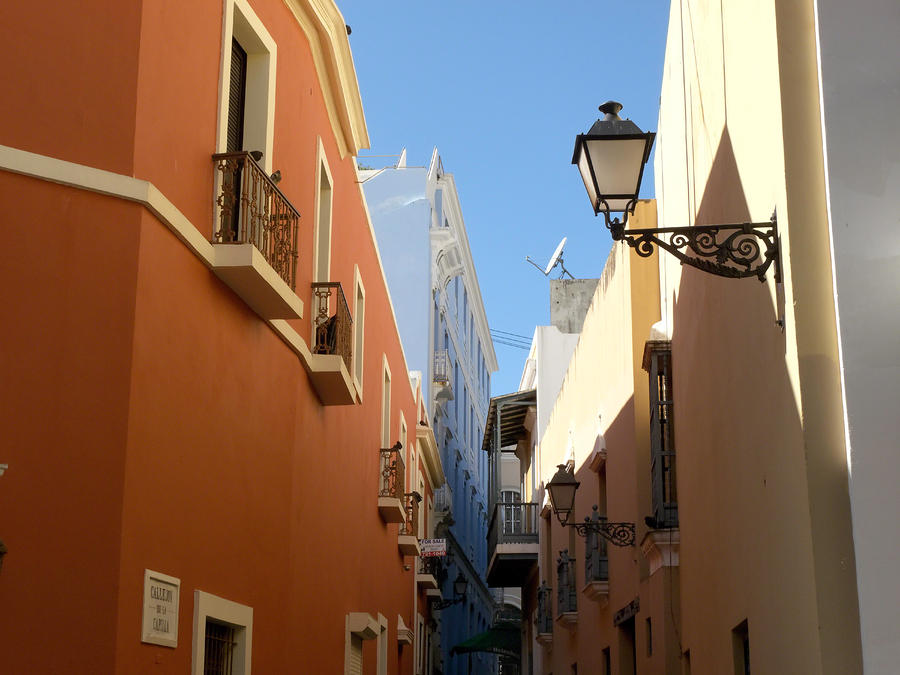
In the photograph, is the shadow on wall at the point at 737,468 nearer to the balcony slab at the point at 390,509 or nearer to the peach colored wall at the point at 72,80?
the peach colored wall at the point at 72,80

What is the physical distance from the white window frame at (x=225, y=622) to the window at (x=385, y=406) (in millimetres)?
8081

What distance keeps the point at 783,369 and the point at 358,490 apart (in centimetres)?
797

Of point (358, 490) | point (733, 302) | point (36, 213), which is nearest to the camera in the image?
point (36, 213)

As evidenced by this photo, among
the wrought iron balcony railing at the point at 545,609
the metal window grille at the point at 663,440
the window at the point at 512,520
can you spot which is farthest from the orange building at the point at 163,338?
the window at the point at 512,520

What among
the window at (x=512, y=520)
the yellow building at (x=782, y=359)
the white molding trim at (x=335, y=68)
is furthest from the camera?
the window at (x=512, y=520)

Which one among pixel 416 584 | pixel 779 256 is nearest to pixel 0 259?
pixel 779 256

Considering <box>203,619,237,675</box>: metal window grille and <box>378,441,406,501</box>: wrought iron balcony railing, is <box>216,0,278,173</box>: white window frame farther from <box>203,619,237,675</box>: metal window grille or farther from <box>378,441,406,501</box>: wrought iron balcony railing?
<box>378,441,406,501</box>: wrought iron balcony railing

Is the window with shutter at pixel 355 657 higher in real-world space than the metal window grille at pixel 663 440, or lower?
lower

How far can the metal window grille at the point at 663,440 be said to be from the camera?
11539mm

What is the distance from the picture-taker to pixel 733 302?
7766 millimetres

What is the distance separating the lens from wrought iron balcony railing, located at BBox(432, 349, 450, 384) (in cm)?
2950

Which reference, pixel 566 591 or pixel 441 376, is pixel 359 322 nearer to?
pixel 566 591

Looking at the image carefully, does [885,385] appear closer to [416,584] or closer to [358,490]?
[358,490]

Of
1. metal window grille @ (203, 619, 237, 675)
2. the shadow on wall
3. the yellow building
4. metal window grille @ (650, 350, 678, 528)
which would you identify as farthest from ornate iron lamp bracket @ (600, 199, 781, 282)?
metal window grille @ (650, 350, 678, 528)
